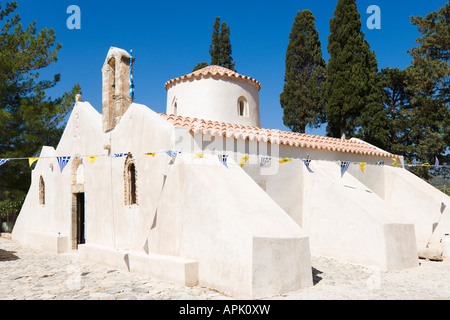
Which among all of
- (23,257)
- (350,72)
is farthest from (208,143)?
(350,72)

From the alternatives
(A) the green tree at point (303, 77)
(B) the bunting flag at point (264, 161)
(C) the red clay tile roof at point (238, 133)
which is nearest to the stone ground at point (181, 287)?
(B) the bunting flag at point (264, 161)

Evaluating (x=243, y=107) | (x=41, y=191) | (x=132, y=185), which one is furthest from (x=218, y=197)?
(x=41, y=191)

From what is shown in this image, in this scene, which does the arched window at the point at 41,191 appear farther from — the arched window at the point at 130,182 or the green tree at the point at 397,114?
the green tree at the point at 397,114

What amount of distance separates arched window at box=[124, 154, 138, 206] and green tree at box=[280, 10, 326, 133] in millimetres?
16460

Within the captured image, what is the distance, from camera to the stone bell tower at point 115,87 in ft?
35.9

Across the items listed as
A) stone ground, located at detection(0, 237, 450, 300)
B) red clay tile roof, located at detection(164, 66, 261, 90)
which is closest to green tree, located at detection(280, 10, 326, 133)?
red clay tile roof, located at detection(164, 66, 261, 90)

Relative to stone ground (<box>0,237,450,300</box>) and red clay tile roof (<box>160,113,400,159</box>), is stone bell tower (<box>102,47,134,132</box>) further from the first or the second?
stone ground (<box>0,237,450,300</box>)

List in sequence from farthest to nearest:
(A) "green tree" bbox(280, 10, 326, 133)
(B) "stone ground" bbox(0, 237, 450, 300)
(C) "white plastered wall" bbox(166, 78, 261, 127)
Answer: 1. (A) "green tree" bbox(280, 10, 326, 133)
2. (C) "white plastered wall" bbox(166, 78, 261, 127)
3. (B) "stone ground" bbox(0, 237, 450, 300)

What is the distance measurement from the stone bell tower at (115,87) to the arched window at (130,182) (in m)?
1.57

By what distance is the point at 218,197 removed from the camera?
288 inches

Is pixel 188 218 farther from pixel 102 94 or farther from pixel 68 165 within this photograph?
pixel 68 165

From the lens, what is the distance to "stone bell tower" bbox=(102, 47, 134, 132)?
35.9 ft

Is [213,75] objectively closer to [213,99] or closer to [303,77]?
[213,99]

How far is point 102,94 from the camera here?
460 inches
